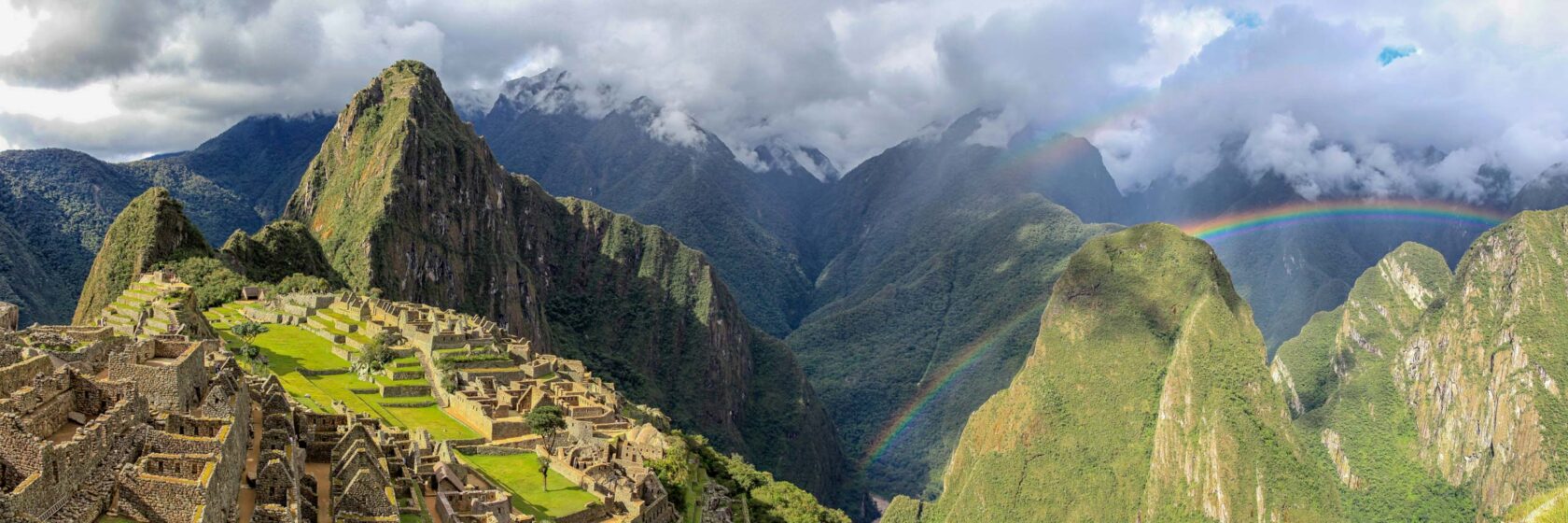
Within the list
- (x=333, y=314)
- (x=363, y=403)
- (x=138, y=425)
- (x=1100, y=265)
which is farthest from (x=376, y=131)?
(x=138, y=425)

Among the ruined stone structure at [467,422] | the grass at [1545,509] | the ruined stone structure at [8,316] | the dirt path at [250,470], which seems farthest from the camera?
the ruined stone structure at [8,316]

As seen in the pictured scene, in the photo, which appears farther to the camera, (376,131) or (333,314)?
(376,131)

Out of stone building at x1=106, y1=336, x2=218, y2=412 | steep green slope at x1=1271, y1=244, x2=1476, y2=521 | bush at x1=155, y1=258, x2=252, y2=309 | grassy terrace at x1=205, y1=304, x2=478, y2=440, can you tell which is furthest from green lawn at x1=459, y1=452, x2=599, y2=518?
steep green slope at x1=1271, y1=244, x2=1476, y2=521

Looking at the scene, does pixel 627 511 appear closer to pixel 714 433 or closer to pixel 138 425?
pixel 138 425

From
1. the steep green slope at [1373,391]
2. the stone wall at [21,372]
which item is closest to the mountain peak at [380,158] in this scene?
the stone wall at [21,372]

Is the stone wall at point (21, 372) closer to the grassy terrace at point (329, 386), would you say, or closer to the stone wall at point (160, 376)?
the stone wall at point (160, 376)

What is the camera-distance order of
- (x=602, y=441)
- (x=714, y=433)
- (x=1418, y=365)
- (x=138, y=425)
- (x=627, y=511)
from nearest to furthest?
(x=138, y=425) → (x=627, y=511) → (x=602, y=441) → (x=1418, y=365) → (x=714, y=433)
